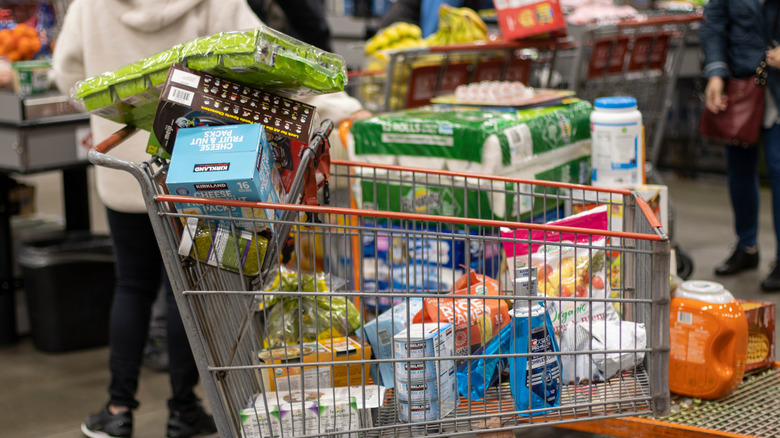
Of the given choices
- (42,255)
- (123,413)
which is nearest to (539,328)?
(123,413)

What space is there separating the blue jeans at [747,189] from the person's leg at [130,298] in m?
2.84

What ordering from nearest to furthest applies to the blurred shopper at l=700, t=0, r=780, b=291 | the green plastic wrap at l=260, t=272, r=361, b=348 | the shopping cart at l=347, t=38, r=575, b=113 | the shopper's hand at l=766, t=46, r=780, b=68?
the green plastic wrap at l=260, t=272, r=361, b=348 → the shopping cart at l=347, t=38, r=575, b=113 → the shopper's hand at l=766, t=46, r=780, b=68 → the blurred shopper at l=700, t=0, r=780, b=291

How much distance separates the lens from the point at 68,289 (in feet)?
12.2

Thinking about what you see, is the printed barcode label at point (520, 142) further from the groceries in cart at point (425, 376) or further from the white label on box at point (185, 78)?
the white label on box at point (185, 78)

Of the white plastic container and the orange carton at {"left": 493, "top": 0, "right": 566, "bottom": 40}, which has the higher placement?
the orange carton at {"left": 493, "top": 0, "right": 566, "bottom": 40}

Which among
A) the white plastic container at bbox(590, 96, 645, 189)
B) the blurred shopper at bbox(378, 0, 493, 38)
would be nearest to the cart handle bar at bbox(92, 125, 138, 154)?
the white plastic container at bbox(590, 96, 645, 189)

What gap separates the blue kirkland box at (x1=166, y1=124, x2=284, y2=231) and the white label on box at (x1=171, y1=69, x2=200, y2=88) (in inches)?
3.6

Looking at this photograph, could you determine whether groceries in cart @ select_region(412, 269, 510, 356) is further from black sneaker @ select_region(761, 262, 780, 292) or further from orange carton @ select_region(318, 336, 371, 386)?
black sneaker @ select_region(761, 262, 780, 292)

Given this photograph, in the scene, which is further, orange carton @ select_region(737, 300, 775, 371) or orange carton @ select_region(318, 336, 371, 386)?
orange carton @ select_region(737, 300, 775, 371)

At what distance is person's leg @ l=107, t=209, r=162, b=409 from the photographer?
108 inches

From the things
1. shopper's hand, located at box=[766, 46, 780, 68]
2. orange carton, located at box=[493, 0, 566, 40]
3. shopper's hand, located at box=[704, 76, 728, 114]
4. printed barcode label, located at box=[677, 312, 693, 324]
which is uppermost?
orange carton, located at box=[493, 0, 566, 40]

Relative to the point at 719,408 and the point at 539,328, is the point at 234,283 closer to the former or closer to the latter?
the point at 539,328

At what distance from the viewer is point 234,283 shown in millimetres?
2100

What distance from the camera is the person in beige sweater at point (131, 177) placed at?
8.46 feet
